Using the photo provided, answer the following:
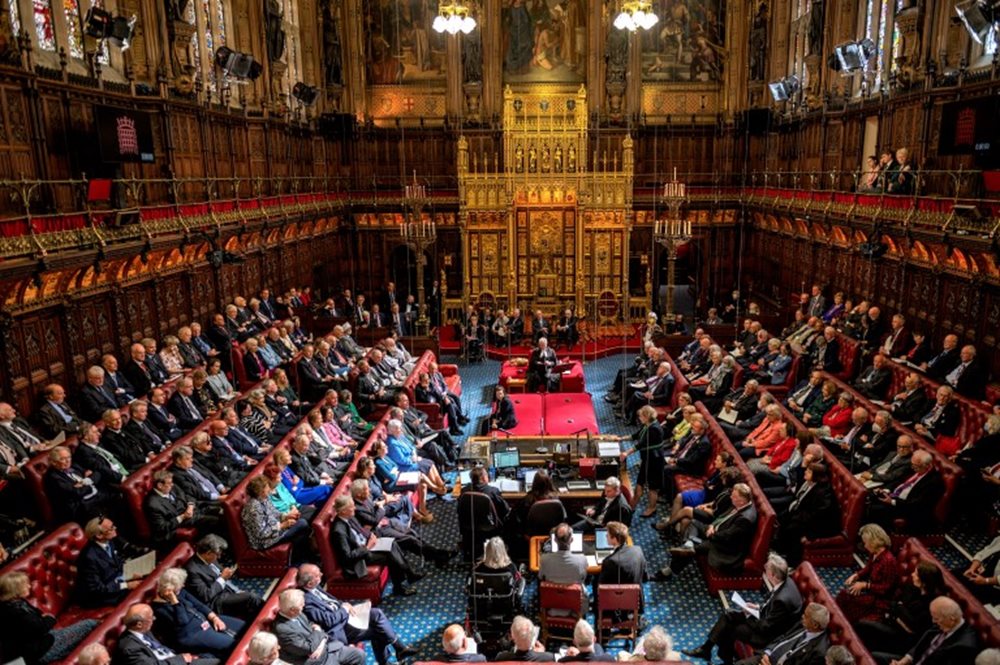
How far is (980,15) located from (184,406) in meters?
12.8

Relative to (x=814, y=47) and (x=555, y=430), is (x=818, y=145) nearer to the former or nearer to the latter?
(x=814, y=47)

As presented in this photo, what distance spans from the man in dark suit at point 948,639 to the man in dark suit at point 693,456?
3.97m

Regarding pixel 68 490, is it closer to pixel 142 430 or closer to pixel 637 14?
pixel 142 430

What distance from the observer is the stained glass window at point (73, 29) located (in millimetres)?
11641

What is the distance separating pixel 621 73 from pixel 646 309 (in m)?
8.00

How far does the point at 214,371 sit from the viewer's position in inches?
427

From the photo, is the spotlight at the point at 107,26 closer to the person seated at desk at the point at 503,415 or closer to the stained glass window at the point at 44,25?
the stained glass window at the point at 44,25

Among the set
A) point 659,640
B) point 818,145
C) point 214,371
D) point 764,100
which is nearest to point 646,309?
point 818,145

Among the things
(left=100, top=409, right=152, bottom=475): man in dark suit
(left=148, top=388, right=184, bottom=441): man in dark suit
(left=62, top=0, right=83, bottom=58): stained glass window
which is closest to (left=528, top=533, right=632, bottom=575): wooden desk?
(left=100, top=409, right=152, bottom=475): man in dark suit

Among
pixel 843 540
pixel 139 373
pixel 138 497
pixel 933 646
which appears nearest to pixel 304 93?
pixel 139 373

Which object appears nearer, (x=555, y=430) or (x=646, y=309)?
(x=555, y=430)

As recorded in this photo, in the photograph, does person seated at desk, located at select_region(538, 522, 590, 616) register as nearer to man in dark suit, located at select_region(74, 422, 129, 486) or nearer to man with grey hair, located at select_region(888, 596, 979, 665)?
man with grey hair, located at select_region(888, 596, 979, 665)

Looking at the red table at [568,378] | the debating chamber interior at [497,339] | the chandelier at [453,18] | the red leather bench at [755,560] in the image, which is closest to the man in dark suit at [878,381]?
the debating chamber interior at [497,339]

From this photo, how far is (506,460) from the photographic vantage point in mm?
8695
